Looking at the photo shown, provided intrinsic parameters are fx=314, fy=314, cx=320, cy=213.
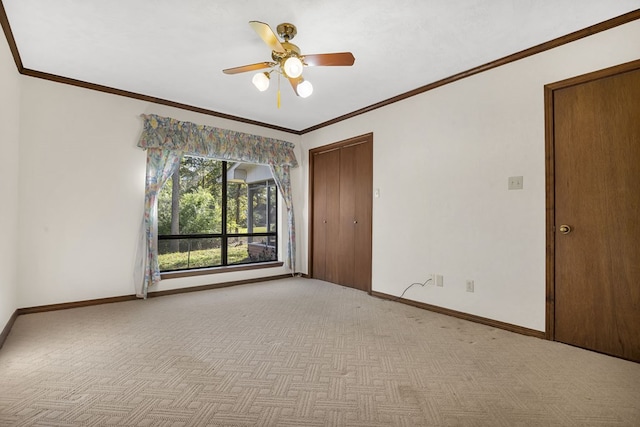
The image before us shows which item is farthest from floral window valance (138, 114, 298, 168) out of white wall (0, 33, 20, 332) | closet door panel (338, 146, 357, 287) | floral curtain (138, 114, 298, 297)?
white wall (0, 33, 20, 332)

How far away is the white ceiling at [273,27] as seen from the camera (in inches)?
91.5

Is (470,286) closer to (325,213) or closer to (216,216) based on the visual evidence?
(325,213)

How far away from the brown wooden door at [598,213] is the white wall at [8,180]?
4662 mm

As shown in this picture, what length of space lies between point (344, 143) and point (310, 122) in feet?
2.40

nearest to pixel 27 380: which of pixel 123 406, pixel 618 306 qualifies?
pixel 123 406

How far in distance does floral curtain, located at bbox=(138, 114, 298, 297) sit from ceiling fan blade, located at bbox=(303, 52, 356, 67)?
250 centimetres

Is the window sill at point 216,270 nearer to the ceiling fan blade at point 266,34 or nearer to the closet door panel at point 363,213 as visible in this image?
the closet door panel at point 363,213

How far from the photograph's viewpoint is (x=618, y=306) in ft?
7.77

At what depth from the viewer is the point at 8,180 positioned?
9.35ft

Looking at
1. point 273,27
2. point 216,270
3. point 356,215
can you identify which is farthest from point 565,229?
point 216,270

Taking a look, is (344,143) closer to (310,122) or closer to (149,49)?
(310,122)

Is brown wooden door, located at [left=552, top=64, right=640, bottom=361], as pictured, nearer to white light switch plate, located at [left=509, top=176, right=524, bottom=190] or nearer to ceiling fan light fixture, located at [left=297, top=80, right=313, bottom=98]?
white light switch plate, located at [left=509, top=176, right=524, bottom=190]

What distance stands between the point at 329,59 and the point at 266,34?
51cm

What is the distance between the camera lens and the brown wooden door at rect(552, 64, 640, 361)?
7.63 feet
